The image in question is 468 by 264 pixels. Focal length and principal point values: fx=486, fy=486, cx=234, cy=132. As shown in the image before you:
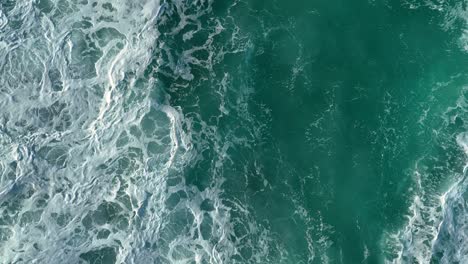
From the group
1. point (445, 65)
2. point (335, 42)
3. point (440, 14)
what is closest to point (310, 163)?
point (335, 42)

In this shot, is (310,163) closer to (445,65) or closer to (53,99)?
(445,65)

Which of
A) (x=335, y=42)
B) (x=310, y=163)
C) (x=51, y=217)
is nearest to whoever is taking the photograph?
(x=51, y=217)

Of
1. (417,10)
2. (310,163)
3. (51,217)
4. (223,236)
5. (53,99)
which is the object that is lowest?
(51,217)

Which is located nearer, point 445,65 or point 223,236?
point 223,236

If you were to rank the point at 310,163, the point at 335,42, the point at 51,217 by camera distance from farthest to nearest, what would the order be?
the point at 335,42 < the point at 310,163 < the point at 51,217

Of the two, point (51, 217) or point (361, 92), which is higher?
point (361, 92)

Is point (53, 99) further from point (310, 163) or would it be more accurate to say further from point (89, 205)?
point (310, 163)
